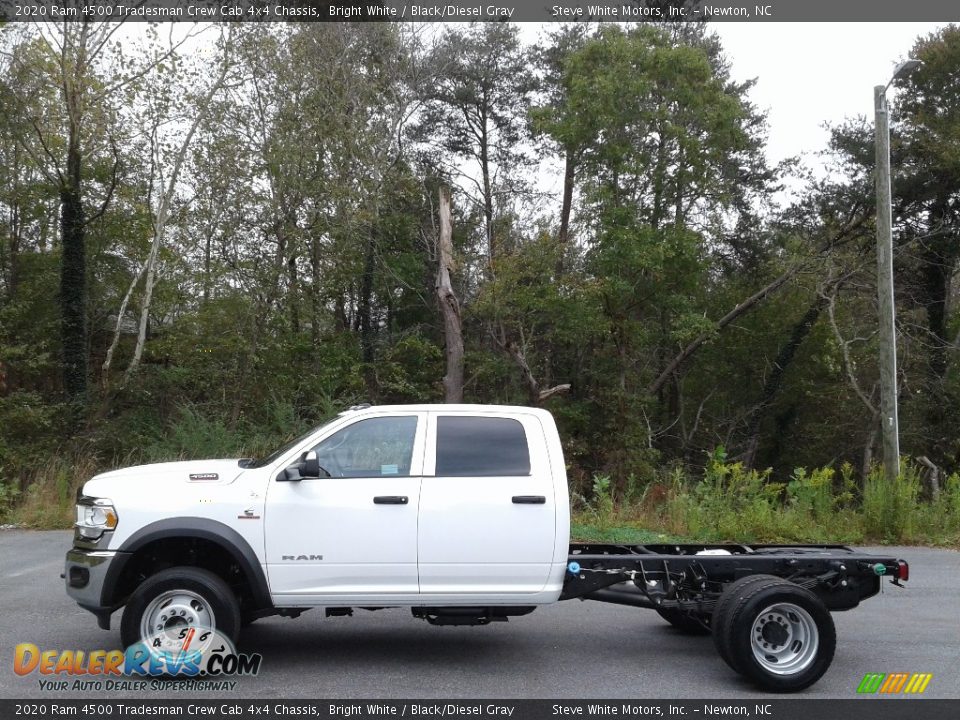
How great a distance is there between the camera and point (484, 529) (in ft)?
22.7

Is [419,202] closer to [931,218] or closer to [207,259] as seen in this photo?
[207,259]

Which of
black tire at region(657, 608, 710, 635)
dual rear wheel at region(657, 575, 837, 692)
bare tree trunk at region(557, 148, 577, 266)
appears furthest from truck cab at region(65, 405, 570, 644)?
bare tree trunk at region(557, 148, 577, 266)

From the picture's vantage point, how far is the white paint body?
682 centimetres

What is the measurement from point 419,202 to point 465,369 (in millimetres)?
5924

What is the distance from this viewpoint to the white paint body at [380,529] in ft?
22.4

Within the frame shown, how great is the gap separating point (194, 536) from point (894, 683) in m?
5.17

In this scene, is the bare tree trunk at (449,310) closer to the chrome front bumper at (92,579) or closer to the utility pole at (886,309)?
the utility pole at (886,309)

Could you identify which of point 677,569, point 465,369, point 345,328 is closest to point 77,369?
point 345,328

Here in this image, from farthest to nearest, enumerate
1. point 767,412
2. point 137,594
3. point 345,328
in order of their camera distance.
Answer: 1. point 767,412
2. point 345,328
3. point 137,594

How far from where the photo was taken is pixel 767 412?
119ft

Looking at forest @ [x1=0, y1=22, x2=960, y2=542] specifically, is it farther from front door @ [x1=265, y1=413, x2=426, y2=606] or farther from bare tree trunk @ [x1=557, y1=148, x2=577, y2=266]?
front door @ [x1=265, y1=413, x2=426, y2=606]

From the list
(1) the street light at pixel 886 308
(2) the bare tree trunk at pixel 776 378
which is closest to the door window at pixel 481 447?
(1) the street light at pixel 886 308
